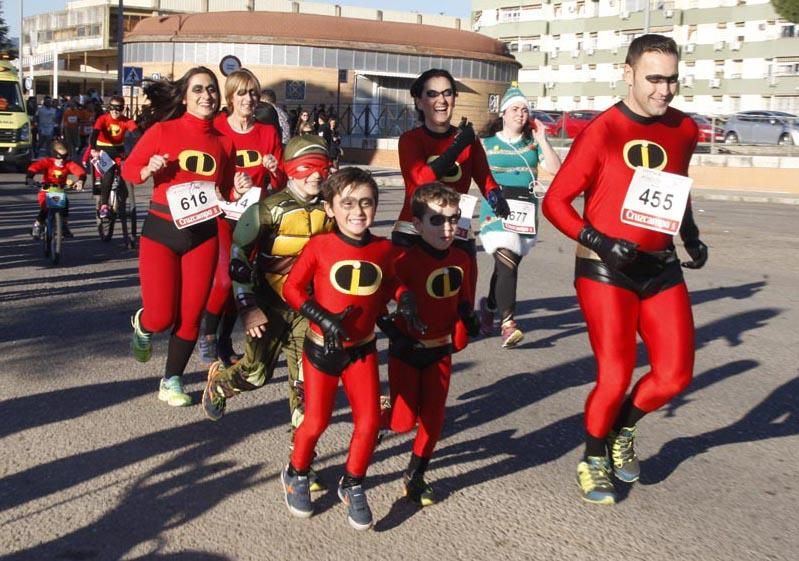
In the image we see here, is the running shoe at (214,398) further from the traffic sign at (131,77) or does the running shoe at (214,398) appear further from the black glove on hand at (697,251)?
the traffic sign at (131,77)

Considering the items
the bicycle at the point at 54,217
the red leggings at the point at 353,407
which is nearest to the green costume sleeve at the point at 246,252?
the red leggings at the point at 353,407

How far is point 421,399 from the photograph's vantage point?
5156 millimetres

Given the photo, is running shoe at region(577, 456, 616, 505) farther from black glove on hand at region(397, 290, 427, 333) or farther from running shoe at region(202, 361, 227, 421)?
running shoe at region(202, 361, 227, 421)

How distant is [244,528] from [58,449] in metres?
1.58

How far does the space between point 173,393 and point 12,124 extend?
992 inches

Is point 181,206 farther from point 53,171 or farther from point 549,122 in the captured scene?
point 549,122

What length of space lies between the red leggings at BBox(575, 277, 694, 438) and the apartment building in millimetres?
56364

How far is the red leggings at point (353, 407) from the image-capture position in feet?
15.6

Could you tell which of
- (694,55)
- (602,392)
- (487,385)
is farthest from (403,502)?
(694,55)

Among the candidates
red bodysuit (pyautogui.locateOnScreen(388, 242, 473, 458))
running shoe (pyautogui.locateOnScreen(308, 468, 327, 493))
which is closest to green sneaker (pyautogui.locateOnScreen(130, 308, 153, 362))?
running shoe (pyautogui.locateOnScreen(308, 468, 327, 493))

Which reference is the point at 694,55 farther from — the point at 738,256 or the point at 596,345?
the point at 596,345

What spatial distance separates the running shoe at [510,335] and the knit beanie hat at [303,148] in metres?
3.62

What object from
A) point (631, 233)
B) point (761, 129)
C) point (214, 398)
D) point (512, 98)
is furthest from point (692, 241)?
point (761, 129)

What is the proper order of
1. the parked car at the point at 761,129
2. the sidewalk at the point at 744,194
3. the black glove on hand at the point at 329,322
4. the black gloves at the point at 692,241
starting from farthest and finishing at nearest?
the parked car at the point at 761,129 < the sidewalk at the point at 744,194 < the black gloves at the point at 692,241 < the black glove on hand at the point at 329,322
